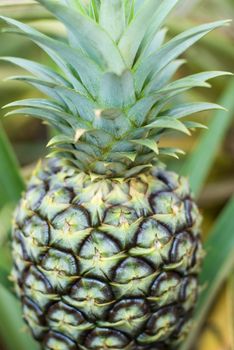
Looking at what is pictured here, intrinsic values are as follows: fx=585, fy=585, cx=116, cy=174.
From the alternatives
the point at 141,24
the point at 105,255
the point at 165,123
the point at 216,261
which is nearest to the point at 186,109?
the point at 165,123

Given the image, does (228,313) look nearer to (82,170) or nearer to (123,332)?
(123,332)

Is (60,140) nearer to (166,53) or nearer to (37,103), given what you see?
(37,103)

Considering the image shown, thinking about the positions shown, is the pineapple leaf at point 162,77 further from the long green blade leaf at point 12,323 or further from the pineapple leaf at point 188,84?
the long green blade leaf at point 12,323

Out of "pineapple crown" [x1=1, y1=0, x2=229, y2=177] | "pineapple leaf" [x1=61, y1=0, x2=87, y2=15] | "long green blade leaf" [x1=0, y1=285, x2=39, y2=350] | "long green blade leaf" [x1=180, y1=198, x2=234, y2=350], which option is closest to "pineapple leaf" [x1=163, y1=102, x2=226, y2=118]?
"pineapple crown" [x1=1, y1=0, x2=229, y2=177]

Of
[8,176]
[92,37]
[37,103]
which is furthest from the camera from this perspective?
[8,176]

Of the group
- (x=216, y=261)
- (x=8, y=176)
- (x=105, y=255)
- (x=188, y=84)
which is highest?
(x=188, y=84)

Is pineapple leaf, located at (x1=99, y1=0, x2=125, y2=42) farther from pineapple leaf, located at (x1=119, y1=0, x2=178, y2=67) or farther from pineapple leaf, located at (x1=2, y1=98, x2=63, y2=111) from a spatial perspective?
pineapple leaf, located at (x1=2, y1=98, x2=63, y2=111)

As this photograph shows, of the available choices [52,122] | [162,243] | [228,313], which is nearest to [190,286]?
[162,243]

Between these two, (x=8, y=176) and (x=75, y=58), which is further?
(x=8, y=176)
